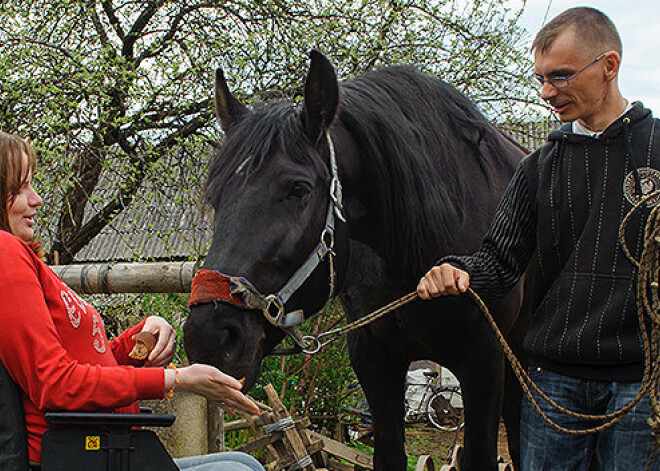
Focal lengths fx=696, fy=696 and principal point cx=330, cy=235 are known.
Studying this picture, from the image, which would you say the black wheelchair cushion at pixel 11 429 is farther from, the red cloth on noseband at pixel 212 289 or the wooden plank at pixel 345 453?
the wooden plank at pixel 345 453

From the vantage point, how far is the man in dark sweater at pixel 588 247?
1.84 metres

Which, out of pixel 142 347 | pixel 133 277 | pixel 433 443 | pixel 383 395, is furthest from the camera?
pixel 433 443

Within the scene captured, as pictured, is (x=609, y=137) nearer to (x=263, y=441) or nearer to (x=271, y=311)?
(x=271, y=311)

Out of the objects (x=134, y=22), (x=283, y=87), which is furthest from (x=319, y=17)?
(x=134, y=22)

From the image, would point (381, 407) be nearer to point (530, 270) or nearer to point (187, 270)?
point (530, 270)

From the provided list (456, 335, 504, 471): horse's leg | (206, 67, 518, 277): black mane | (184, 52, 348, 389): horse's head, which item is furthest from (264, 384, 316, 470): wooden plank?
(184, 52, 348, 389): horse's head

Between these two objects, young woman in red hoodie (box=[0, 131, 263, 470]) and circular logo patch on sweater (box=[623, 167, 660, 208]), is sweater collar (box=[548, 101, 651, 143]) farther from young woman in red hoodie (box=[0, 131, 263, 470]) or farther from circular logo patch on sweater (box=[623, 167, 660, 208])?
young woman in red hoodie (box=[0, 131, 263, 470])

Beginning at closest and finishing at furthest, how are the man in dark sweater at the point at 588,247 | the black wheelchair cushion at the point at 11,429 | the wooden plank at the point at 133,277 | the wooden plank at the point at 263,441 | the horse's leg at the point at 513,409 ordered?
the black wheelchair cushion at the point at 11,429, the man in dark sweater at the point at 588,247, the wooden plank at the point at 133,277, the horse's leg at the point at 513,409, the wooden plank at the point at 263,441

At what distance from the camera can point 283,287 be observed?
2.22m

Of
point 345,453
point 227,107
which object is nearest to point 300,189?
point 227,107

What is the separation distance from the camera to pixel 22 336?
158 cm

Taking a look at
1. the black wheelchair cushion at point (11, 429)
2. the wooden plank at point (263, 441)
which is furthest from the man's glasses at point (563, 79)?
the wooden plank at point (263, 441)

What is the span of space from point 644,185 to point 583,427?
0.69m

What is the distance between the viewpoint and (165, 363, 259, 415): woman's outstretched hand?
68.2 inches
